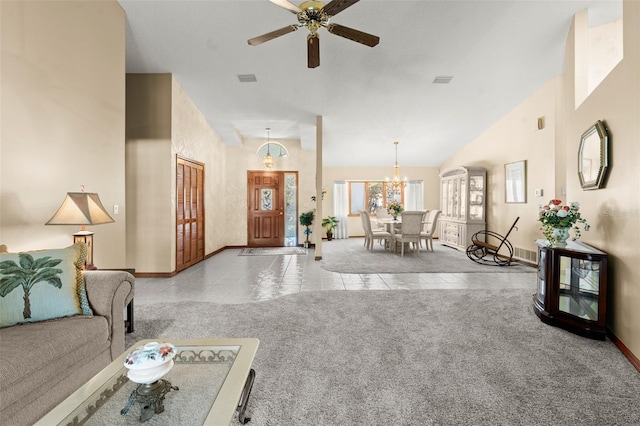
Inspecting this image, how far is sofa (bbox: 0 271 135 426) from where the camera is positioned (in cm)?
138

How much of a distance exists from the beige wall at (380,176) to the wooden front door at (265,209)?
206 cm

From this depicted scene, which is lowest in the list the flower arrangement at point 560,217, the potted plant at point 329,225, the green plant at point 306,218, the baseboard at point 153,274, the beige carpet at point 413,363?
the beige carpet at point 413,363

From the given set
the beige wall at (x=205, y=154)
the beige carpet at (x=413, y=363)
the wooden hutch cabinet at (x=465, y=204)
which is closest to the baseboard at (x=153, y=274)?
the beige wall at (x=205, y=154)

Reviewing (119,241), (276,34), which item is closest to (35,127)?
(119,241)

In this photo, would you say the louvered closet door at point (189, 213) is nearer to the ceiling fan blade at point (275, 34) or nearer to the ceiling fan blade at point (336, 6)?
the ceiling fan blade at point (275, 34)

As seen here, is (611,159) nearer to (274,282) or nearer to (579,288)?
(579,288)

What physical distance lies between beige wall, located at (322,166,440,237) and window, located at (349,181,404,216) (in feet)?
0.88

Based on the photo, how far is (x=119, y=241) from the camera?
3.79m

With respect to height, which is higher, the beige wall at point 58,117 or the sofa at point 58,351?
the beige wall at point 58,117

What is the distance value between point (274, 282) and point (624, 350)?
3709mm

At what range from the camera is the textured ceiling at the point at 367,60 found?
3.70m

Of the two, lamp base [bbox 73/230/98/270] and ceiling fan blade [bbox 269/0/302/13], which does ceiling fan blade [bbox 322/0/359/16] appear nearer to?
ceiling fan blade [bbox 269/0/302/13]

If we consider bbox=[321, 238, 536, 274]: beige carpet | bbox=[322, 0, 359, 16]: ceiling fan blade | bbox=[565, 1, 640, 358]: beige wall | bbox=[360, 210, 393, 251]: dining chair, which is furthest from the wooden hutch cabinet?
bbox=[322, 0, 359, 16]: ceiling fan blade

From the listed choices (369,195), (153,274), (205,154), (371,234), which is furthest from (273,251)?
(369,195)
